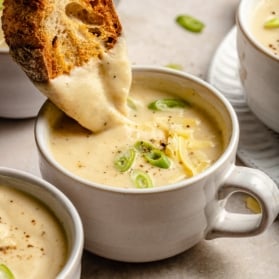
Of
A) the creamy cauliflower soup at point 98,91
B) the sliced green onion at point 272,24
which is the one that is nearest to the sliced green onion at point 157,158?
the creamy cauliflower soup at point 98,91

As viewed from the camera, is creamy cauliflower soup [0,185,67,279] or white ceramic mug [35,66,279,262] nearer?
creamy cauliflower soup [0,185,67,279]

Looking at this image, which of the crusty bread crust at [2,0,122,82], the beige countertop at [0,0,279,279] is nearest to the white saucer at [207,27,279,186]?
the beige countertop at [0,0,279,279]

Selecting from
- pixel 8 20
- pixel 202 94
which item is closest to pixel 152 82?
pixel 202 94

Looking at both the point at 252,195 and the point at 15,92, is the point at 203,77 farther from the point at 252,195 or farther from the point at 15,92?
the point at 252,195

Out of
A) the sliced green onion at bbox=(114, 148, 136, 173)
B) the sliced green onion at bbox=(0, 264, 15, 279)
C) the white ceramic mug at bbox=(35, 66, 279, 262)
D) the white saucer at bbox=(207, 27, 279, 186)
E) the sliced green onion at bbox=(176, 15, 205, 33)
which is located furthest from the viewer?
the sliced green onion at bbox=(176, 15, 205, 33)

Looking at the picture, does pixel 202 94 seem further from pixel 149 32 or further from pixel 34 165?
pixel 149 32

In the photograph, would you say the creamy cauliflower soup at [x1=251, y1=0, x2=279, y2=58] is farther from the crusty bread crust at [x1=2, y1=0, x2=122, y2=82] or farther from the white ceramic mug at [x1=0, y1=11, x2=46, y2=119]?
the white ceramic mug at [x1=0, y1=11, x2=46, y2=119]
